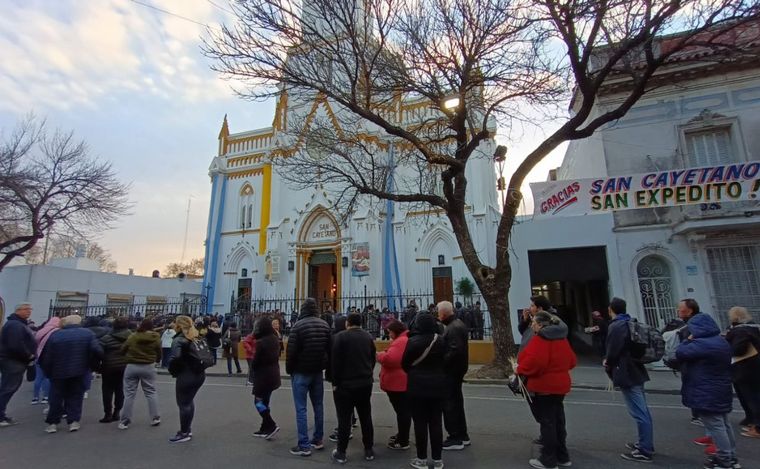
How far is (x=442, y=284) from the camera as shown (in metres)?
19.9

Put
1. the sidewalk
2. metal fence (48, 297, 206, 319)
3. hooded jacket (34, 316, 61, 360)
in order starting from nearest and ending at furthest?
hooded jacket (34, 316, 61, 360) < the sidewalk < metal fence (48, 297, 206, 319)

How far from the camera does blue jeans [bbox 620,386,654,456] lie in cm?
456

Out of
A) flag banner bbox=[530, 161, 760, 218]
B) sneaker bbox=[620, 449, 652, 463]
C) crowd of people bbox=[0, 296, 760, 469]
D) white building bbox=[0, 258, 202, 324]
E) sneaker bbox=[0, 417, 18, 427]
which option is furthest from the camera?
white building bbox=[0, 258, 202, 324]

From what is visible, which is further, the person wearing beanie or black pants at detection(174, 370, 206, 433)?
black pants at detection(174, 370, 206, 433)

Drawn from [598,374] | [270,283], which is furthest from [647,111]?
[270,283]

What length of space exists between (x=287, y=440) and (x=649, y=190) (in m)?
12.3

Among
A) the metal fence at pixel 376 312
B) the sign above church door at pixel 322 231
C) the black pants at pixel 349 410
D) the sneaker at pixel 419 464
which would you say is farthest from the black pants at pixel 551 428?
the sign above church door at pixel 322 231

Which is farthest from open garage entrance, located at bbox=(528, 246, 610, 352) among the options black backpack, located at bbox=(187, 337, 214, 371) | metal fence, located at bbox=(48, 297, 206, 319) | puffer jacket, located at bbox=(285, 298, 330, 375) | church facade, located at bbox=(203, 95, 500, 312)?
metal fence, located at bbox=(48, 297, 206, 319)

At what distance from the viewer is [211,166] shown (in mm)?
25125

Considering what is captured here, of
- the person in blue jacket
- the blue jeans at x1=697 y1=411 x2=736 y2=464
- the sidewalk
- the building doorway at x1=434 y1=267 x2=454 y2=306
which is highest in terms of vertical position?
the building doorway at x1=434 y1=267 x2=454 y2=306

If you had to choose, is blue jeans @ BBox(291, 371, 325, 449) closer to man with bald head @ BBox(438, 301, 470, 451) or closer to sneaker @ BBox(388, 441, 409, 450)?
sneaker @ BBox(388, 441, 409, 450)

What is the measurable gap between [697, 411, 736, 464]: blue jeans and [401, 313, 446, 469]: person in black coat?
2994mm

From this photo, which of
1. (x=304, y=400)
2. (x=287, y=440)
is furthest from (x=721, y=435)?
(x=287, y=440)

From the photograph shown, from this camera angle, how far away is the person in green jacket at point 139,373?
6.15 metres
